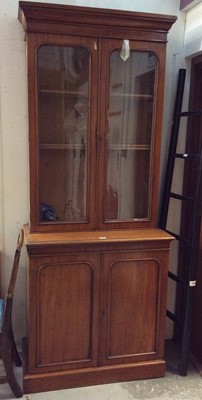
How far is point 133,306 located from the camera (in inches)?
93.7

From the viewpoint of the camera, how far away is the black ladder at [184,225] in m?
2.36

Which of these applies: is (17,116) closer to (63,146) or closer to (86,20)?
(63,146)

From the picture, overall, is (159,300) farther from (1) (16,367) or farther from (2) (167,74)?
(2) (167,74)

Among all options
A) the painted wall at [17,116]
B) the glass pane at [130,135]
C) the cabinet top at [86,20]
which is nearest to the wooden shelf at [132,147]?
the glass pane at [130,135]

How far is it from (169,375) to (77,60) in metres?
1.99

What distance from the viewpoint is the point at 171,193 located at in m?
2.66

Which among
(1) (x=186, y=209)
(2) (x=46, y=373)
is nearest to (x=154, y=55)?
(1) (x=186, y=209)

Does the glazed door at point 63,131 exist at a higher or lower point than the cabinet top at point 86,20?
lower

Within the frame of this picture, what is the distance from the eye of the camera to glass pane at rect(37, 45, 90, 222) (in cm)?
222

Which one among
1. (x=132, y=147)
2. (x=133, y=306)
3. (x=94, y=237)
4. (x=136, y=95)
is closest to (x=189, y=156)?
(x=132, y=147)

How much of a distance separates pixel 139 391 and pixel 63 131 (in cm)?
160

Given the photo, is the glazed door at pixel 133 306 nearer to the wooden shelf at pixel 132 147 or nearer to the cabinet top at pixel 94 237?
the cabinet top at pixel 94 237

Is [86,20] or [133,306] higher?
[86,20]

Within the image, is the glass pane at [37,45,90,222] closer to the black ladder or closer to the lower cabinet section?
the lower cabinet section
